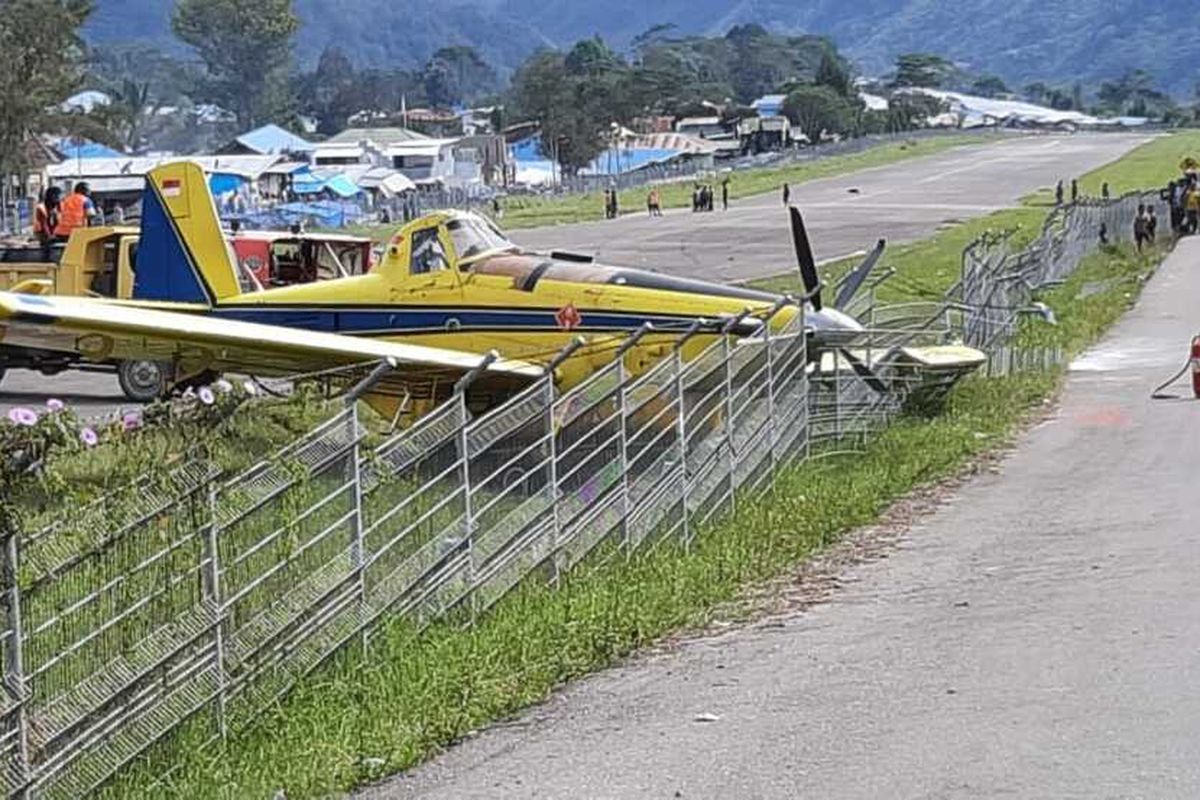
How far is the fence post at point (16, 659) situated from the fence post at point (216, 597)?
1061 mm

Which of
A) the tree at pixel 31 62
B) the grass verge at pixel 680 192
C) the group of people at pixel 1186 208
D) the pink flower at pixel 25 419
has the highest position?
the tree at pixel 31 62

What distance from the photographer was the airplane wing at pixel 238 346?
1598 centimetres

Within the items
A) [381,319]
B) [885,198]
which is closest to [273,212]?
[885,198]

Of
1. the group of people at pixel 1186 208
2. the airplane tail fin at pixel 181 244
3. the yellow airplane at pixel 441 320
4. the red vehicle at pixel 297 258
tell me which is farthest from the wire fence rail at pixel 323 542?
the group of people at pixel 1186 208

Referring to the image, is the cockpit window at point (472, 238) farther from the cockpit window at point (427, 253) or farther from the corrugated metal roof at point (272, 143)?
the corrugated metal roof at point (272, 143)

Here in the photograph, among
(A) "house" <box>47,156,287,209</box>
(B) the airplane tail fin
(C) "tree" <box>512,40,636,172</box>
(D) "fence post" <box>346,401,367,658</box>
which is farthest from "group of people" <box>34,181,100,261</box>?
(C) "tree" <box>512,40,636,172</box>

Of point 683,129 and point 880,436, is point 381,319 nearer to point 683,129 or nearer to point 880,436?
point 880,436

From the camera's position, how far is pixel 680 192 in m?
106

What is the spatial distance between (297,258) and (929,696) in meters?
19.1

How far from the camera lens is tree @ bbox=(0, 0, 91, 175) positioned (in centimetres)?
9288

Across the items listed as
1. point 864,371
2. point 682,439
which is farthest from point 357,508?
point 864,371

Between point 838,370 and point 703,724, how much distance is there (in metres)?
8.81

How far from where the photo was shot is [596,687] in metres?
8.98

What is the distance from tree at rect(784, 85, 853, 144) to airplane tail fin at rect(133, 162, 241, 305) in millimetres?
172534
